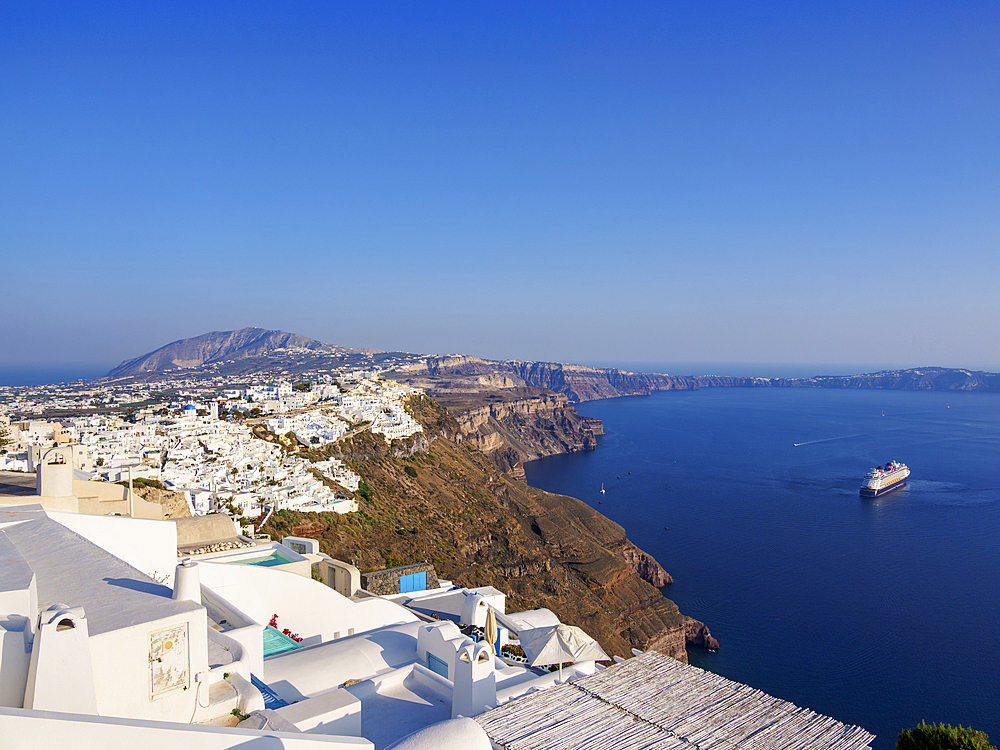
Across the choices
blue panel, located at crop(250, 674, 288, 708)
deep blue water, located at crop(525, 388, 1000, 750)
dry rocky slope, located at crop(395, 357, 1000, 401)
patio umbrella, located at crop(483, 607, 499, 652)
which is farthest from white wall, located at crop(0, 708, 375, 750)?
dry rocky slope, located at crop(395, 357, 1000, 401)

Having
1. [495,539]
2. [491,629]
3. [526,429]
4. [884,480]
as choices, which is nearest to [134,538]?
[491,629]

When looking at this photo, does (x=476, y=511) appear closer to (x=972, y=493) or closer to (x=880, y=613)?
(x=880, y=613)

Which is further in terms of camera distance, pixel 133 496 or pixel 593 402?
pixel 593 402

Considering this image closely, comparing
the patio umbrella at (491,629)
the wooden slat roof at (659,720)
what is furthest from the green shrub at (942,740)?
the patio umbrella at (491,629)

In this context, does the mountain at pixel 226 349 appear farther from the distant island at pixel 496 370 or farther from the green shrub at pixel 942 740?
the green shrub at pixel 942 740

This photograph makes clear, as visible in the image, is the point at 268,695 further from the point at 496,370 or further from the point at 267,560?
the point at 496,370

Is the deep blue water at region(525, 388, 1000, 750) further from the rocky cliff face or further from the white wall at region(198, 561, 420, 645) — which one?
the white wall at region(198, 561, 420, 645)

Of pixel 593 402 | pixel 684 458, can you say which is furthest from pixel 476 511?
pixel 593 402
